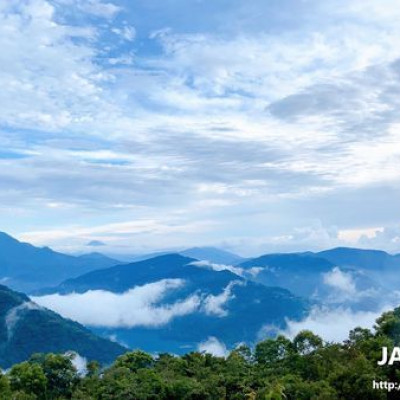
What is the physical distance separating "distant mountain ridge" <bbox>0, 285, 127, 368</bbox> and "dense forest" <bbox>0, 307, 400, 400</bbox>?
141945mm

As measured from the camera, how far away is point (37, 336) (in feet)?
602

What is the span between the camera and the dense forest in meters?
29.3

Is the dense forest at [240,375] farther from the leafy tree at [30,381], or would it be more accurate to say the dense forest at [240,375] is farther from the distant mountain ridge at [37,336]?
the distant mountain ridge at [37,336]

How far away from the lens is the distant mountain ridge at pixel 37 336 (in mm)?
178125

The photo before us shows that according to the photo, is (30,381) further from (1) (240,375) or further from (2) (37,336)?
(2) (37,336)

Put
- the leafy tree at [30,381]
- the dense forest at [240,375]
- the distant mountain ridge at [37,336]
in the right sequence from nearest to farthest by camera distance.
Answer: the dense forest at [240,375], the leafy tree at [30,381], the distant mountain ridge at [37,336]

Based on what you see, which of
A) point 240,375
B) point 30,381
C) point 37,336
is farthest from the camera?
point 37,336

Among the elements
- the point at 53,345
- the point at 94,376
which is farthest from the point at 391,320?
the point at 53,345

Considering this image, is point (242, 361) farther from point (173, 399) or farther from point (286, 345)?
point (173, 399)

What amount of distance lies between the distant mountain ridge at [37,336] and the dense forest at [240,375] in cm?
14194

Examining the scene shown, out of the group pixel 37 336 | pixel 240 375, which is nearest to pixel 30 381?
pixel 240 375

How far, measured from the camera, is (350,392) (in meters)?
28.7

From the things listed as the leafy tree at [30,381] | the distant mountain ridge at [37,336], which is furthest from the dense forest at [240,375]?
the distant mountain ridge at [37,336]

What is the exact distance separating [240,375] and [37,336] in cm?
16231
